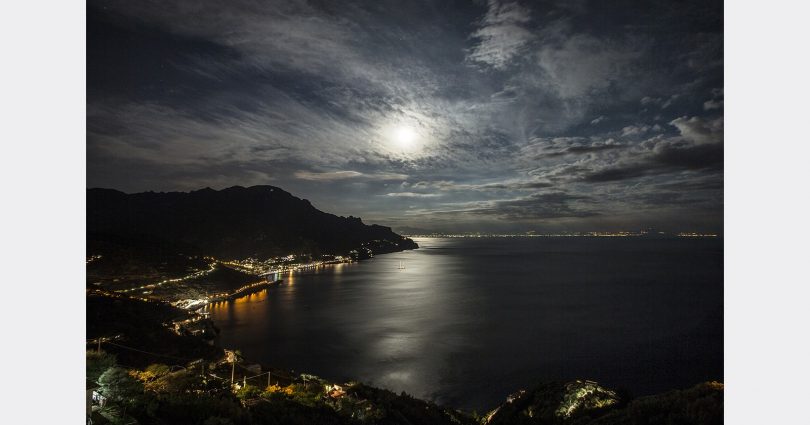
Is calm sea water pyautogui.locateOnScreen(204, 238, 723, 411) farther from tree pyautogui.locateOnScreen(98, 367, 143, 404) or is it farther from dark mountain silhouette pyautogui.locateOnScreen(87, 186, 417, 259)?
tree pyautogui.locateOnScreen(98, 367, 143, 404)

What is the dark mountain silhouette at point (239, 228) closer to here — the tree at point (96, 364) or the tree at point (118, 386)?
the tree at point (96, 364)

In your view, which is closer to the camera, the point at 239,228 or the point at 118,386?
the point at 118,386

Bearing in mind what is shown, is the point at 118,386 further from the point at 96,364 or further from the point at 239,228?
the point at 239,228

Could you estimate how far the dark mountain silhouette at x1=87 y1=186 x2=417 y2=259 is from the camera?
100.0ft

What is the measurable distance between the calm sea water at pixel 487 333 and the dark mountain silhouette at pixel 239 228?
8.96m

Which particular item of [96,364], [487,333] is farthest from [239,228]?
[96,364]

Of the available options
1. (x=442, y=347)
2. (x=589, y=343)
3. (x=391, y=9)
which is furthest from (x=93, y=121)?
(x=589, y=343)

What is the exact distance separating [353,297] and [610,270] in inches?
1221

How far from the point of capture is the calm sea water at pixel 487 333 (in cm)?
1367

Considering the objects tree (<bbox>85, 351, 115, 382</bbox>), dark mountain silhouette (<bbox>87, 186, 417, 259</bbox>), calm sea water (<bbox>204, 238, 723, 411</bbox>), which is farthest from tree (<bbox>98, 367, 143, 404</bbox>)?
dark mountain silhouette (<bbox>87, 186, 417, 259</bbox>)

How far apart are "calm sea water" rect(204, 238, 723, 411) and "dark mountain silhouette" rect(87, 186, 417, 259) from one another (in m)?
8.96

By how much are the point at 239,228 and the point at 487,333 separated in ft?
141

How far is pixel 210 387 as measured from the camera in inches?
272

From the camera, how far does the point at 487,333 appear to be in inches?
752
